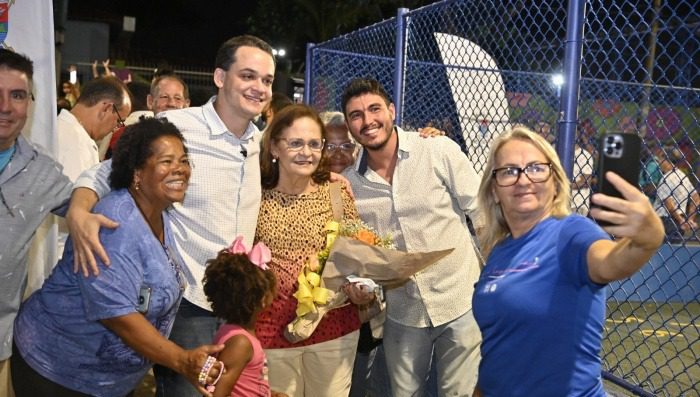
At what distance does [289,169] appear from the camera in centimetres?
367

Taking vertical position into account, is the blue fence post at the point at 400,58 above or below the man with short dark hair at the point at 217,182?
above

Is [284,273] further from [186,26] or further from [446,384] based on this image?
[186,26]

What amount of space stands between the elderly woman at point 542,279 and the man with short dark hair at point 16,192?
1758mm

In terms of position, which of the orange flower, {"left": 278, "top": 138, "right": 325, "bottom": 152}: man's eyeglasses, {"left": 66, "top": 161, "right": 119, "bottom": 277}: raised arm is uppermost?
{"left": 278, "top": 138, "right": 325, "bottom": 152}: man's eyeglasses

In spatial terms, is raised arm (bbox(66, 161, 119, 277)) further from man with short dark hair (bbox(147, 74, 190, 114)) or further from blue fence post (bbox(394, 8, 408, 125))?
man with short dark hair (bbox(147, 74, 190, 114))

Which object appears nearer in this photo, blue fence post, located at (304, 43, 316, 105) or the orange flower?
the orange flower

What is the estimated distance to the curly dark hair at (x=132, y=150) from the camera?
278cm

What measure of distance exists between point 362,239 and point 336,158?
1.10m

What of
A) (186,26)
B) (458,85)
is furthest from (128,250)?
(186,26)

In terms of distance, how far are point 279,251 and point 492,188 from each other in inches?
52.2

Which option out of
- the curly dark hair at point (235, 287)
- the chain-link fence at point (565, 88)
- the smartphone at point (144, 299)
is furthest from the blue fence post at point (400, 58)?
the smartphone at point (144, 299)

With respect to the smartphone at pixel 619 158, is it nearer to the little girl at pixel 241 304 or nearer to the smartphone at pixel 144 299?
the smartphone at pixel 144 299

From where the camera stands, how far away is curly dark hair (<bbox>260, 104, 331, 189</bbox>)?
3699 mm

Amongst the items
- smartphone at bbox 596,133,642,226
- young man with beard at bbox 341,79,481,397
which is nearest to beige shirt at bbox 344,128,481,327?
young man with beard at bbox 341,79,481,397
